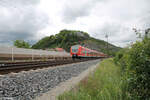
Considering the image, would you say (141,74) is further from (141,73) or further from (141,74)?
(141,73)

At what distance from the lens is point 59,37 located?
131 m

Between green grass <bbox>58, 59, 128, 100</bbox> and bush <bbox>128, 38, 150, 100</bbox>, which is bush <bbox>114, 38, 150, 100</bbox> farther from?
green grass <bbox>58, 59, 128, 100</bbox>

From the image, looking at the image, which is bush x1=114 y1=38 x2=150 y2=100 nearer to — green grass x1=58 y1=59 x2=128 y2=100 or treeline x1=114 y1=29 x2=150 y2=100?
treeline x1=114 y1=29 x2=150 y2=100

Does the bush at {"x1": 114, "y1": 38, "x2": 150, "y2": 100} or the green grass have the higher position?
the bush at {"x1": 114, "y1": 38, "x2": 150, "y2": 100}

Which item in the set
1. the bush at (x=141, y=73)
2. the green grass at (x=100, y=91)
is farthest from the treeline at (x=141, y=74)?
the green grass at (x=100, y=91)

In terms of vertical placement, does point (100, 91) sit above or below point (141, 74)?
below

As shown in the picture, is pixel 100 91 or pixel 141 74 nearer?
pixel 141 74

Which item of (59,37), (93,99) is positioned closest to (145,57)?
(93,99)

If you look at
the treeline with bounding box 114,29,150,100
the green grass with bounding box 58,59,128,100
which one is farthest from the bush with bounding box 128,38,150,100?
the green grass with bounding box 58,59,128,100

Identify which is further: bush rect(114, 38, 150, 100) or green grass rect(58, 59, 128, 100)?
green grass rect(58, 59, 128, 100)

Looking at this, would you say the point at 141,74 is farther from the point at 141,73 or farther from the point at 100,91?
the point at 100,91

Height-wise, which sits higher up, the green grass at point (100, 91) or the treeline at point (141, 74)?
the treeline at point (141, 74)

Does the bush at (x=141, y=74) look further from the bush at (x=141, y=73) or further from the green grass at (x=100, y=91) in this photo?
the green grass at (x=100, y=91)

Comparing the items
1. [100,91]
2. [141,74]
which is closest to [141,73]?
[141,74]
